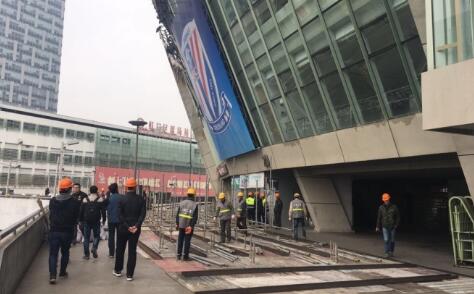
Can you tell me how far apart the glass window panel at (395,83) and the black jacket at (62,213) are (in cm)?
1121

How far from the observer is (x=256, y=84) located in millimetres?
A: 24734

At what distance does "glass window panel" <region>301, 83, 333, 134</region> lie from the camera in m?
19.7

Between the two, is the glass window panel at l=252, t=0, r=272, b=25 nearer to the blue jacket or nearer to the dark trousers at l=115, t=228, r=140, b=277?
the blue jacket

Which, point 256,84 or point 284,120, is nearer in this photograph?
point 284,120

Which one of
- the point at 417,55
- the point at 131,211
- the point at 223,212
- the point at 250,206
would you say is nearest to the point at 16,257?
the point at 131,211

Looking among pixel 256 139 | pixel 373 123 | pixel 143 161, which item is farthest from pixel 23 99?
pixel 373 123

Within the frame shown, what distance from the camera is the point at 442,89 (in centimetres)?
1120

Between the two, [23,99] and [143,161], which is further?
[23,99]

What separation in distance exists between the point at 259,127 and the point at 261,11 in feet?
21.6

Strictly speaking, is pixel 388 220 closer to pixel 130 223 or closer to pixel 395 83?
pixel 395 83

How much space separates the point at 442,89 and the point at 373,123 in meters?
5.96

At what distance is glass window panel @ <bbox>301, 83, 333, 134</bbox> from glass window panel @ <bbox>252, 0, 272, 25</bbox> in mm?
3932

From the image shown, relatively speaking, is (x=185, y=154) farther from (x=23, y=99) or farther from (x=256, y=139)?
(x=256, y=139)

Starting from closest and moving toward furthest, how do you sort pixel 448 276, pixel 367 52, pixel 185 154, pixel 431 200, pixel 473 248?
pixel 448 276 < pixel 473 248 < pixel 367 52 < pixel 431 200 < pixel 185 154
